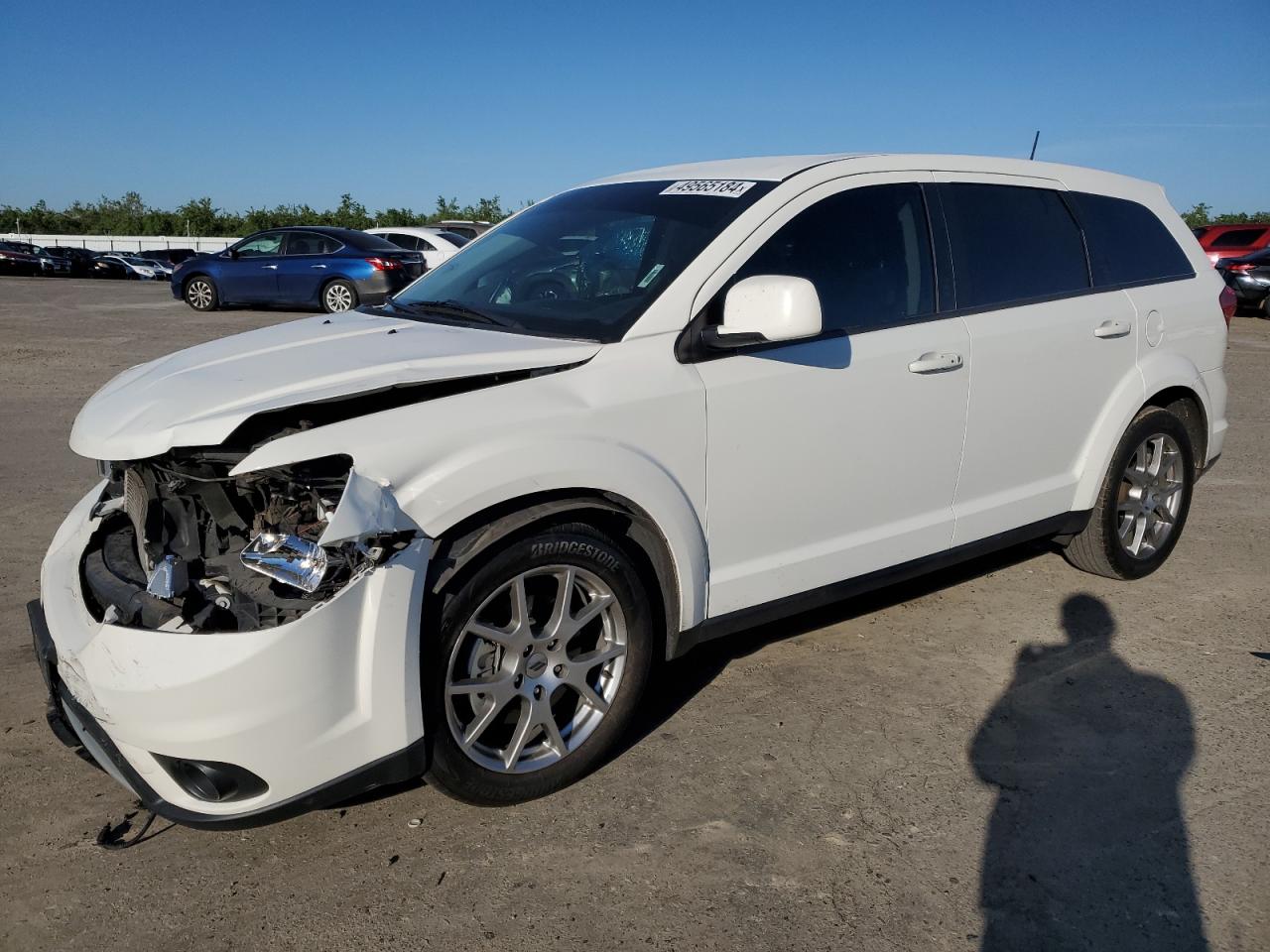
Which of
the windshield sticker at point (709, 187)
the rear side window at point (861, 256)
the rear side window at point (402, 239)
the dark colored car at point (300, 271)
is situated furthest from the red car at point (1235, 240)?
the windshield sticker at point (709, 187)

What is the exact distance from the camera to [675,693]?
3930mm

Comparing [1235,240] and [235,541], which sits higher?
[1235,240]

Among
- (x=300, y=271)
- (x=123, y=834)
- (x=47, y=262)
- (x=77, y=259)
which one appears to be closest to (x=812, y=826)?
(x=123, y=834)

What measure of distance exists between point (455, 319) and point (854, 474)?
150 centimetres

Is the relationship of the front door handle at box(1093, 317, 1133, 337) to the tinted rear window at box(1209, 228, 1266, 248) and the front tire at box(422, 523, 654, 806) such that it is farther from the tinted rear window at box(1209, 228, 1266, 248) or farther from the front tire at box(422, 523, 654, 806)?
the tinted rear window at box(1209, 228, 1266, 248)

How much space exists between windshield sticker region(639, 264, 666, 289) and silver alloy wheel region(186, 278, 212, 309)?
671 inches

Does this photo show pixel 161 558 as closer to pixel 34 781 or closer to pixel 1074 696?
pixel 34 781

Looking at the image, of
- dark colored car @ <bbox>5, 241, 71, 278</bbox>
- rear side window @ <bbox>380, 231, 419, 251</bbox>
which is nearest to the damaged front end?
rear side window @ <bbox>380, 231, 419, 251</bbox>

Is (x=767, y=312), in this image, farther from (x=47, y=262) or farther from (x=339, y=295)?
(x=47, y=262)

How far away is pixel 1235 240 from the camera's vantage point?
20609 mm

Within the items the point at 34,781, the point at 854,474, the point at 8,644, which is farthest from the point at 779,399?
the point at 8,644

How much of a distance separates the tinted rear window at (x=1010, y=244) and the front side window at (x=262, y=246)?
15.8m

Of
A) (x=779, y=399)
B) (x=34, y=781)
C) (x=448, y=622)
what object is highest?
(x=779, y=399)

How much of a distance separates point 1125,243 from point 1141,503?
120 centimetres
